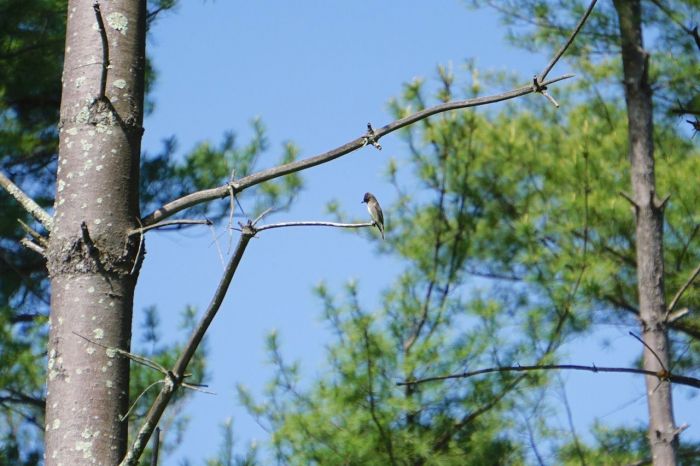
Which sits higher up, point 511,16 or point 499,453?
point 511,16

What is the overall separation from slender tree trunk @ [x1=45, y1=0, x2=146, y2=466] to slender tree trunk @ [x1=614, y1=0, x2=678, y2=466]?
3710 mm

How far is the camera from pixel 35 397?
6660mm

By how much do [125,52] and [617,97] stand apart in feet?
26.9

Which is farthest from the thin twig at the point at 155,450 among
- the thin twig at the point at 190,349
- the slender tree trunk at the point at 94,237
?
the slender tree trunk at the point at 94,237

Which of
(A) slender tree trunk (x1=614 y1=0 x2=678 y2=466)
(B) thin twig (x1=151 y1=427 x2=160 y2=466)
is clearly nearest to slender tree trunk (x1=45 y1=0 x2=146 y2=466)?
(B) thin twig (x1=151 y1=427 x2=160 y2=466)

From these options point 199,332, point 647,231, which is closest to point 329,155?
point 199,332

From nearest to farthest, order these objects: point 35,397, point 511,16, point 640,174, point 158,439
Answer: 1. point 158,439
2. point 640,174
3. point 35,397
4. point 511,16

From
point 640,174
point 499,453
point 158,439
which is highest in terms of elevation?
point 640,174

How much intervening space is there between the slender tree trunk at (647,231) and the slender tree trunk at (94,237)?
371 cm

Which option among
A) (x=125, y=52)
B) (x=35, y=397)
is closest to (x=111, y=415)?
(x=125, y=52)

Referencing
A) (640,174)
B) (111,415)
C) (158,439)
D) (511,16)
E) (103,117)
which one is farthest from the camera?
(511,16)

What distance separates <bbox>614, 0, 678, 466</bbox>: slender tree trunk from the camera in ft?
17.6

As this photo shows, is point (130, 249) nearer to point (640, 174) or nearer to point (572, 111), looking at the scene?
point (640, 174)

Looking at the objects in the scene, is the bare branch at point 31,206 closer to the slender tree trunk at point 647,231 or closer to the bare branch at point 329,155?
the bare branch at point 329,155
